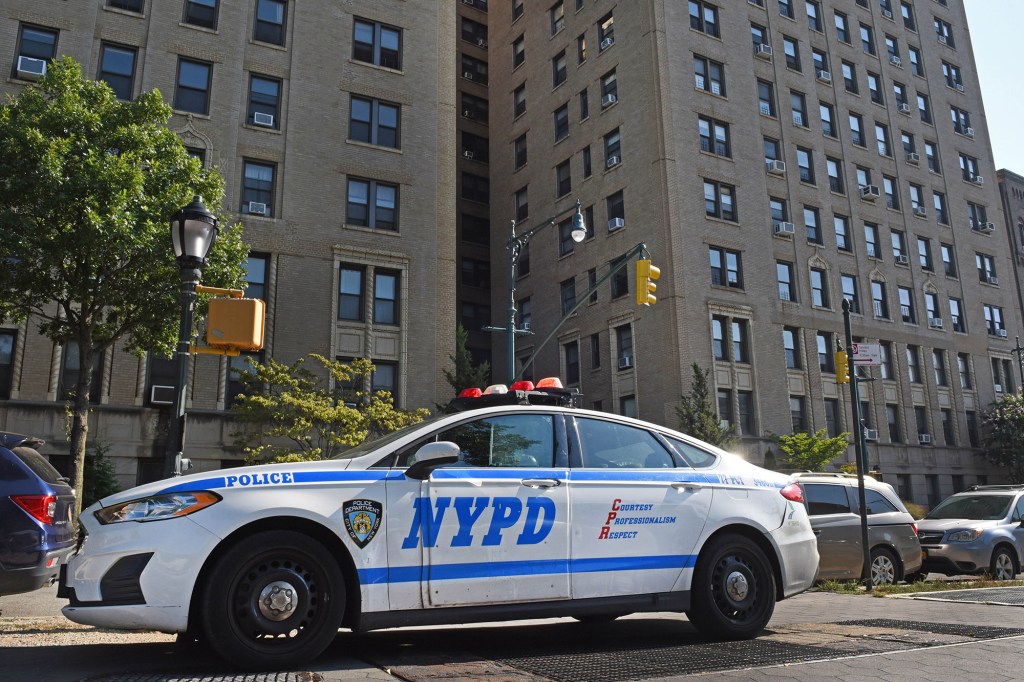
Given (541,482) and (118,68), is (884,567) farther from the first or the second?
(118,68)

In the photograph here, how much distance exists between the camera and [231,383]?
23.4 metres

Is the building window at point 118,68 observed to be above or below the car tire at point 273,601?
above

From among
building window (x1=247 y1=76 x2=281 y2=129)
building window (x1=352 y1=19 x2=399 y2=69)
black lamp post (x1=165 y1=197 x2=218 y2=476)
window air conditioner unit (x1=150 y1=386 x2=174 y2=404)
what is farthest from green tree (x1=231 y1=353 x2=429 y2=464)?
building window (x1=352 y1=19 x2=399 y2=69)

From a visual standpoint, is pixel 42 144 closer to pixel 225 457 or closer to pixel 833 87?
pixel 225 457

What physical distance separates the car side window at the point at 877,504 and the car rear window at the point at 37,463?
1178 centimetres

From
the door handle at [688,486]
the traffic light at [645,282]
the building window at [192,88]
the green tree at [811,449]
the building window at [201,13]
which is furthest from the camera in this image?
the green tree at [811,449]

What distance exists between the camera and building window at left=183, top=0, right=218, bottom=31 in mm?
25312

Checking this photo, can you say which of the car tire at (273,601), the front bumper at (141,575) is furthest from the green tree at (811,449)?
the front bumper at (141,575)

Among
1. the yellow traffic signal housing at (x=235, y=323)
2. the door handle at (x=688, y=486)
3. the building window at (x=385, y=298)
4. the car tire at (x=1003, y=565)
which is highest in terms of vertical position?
the building window at (x=385, y=298)

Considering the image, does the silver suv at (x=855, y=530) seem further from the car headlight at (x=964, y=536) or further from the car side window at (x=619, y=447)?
the car side window at (x=619, y=447)

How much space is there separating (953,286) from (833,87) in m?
13.2

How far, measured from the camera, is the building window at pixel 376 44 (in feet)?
91.6

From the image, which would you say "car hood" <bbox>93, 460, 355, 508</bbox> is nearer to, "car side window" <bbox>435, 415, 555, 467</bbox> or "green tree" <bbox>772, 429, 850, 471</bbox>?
"car side window" <bbox>435, 415, 555, 467</bbox>

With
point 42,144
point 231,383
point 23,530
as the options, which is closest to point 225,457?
point 231,383
